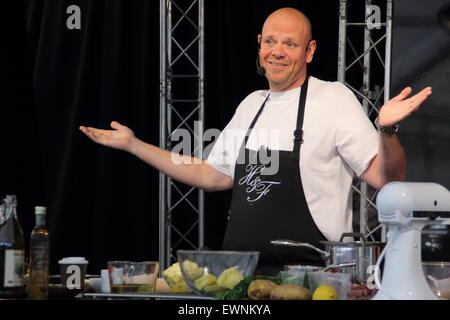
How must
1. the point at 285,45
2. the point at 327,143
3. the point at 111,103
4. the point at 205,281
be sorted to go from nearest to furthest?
the point at 205,281 < the point at 327,143 < the point at 285,45 < the point at 111,103

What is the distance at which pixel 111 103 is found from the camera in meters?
5.23

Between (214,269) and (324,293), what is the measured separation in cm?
30

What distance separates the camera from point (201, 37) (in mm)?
4684

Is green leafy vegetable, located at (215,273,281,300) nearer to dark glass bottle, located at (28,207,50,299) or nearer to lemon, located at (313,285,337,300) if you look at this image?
lemon, located at (313,285,337,300)

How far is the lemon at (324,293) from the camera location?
1.66 metres

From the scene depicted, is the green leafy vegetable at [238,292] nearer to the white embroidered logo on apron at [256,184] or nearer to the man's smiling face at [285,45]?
the white embroidered logo on apron at [256,184]

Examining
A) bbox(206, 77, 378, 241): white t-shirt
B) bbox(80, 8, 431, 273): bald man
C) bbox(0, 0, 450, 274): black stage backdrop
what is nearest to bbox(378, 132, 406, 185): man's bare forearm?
bbox(80, 8, 431, 273): bald man

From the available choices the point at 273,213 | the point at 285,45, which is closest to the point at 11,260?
the point at 273,213

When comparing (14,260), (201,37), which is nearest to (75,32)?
(201,37)

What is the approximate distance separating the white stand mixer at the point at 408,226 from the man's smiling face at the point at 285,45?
1267 millimetres

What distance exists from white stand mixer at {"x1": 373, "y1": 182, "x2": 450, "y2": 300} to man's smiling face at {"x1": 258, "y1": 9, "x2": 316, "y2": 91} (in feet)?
4.16

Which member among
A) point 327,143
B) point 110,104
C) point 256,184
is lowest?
point 256,184

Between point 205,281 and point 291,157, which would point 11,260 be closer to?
point 205,281

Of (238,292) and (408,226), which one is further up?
(408,226)
